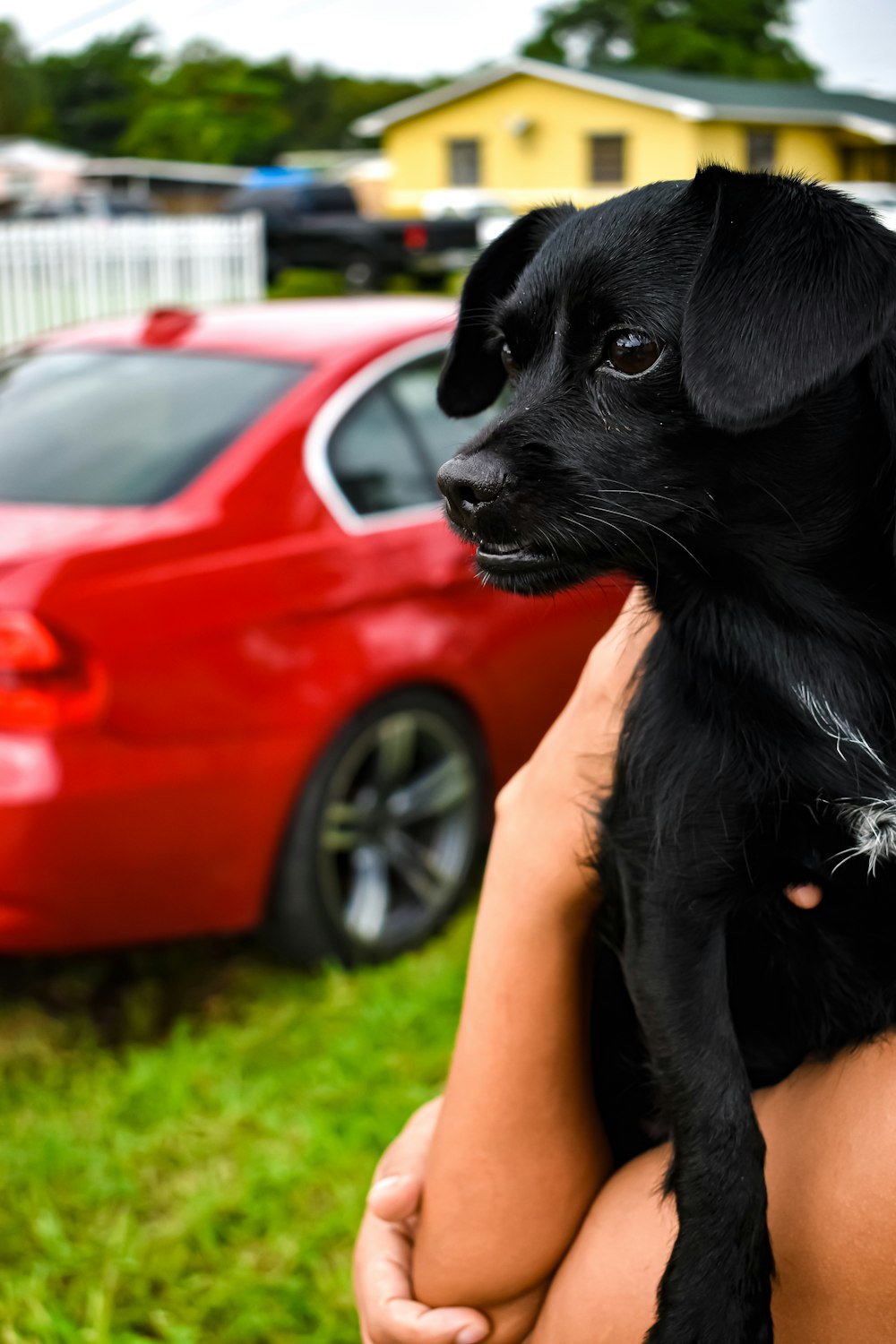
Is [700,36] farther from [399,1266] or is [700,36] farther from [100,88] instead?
[399,1266]

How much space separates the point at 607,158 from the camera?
50469 mm

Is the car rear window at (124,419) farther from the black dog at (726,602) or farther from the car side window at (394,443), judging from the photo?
the black dog at (726,602)

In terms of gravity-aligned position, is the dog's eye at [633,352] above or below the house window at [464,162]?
above

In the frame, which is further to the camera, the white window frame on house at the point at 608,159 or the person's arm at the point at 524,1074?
the white window frame on house at the point at 608,159

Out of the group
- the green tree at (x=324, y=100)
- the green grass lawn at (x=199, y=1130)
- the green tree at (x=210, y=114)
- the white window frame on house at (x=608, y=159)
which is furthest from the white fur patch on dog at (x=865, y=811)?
the green tree at (x=324, y=100)

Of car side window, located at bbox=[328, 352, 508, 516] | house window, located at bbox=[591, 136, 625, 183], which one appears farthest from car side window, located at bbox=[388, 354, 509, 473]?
house window, located at bbox=[591, 136, 625, 183]

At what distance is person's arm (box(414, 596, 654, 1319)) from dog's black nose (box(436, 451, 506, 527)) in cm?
24

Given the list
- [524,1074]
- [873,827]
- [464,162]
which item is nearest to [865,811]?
[873,827]

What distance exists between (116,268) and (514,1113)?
15107 mm

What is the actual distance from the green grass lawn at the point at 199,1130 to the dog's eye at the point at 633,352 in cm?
208

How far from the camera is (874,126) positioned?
45094 mm

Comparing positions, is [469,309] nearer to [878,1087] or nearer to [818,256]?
[818,256]

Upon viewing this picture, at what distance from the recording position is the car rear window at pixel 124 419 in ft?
13.6

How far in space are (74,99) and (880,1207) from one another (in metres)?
99.6
